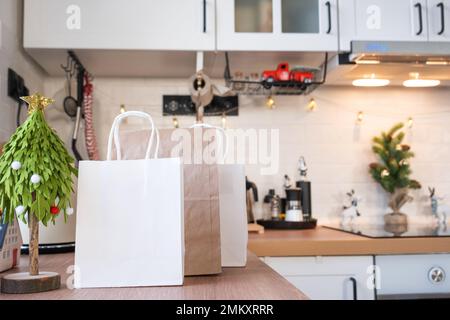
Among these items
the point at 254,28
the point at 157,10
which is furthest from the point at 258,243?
the point at 157,10

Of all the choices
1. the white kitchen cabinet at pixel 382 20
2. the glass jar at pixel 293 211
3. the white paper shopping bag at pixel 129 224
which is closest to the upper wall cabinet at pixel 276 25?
the white kitchen cabinet at pixel 382 20

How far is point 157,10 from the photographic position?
6.18ft

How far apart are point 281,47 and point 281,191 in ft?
2.33

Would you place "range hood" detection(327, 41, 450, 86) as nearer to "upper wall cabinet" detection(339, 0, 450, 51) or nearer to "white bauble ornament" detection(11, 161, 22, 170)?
A: "upper wall cabinet" detection(339, 0, 450, 51)

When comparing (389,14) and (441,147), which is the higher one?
(389,14)

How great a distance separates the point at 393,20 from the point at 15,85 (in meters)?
1.49

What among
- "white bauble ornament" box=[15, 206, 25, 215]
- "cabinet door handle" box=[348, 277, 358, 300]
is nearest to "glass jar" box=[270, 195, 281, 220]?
"cabinet door handle" box=[348, 277, 358, 300]

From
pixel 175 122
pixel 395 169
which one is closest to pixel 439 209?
pixel 395 169

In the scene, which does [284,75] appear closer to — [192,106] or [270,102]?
[270,102]

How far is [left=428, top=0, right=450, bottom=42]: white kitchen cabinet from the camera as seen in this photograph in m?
1.98

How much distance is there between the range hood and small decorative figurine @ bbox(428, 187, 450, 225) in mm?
582

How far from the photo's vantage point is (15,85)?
1.76 metres

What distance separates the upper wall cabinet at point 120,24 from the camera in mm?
1823

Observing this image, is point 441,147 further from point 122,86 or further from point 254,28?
point 122,86
